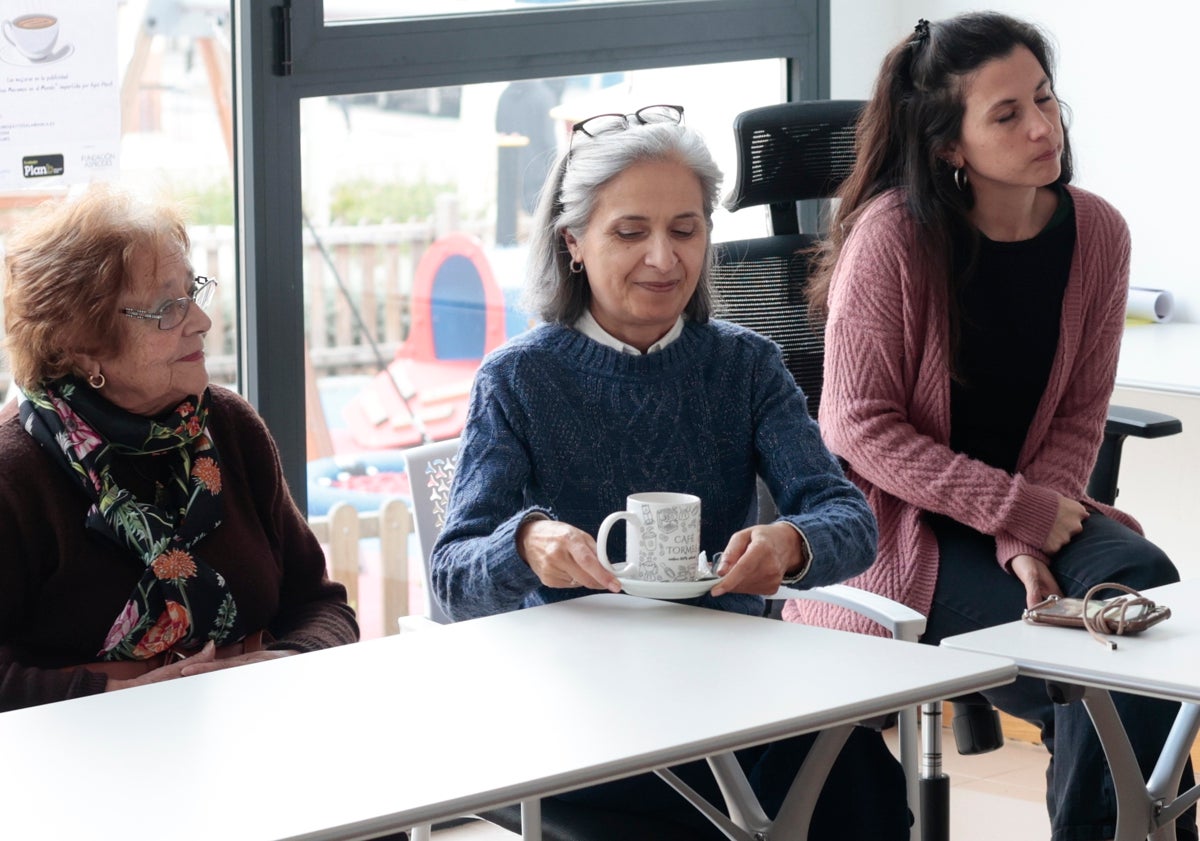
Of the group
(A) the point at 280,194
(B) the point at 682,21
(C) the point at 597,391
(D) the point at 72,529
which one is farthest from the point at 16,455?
(B) the point at 682,21

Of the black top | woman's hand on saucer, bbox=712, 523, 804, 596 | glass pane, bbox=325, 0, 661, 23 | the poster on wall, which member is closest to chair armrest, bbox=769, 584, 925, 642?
woman's hand on saucer, bbox=712, 523, 804, 596

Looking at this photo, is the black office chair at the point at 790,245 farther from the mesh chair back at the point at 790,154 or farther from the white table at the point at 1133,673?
the white table at the point at 1133,673

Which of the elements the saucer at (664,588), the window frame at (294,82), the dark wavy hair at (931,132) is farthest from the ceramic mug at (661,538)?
the window frame at (294,82)

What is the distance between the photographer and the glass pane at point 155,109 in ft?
8.53

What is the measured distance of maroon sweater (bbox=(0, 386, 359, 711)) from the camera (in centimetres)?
178

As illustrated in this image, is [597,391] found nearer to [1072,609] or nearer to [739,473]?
[739,473]

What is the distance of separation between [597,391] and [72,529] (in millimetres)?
618

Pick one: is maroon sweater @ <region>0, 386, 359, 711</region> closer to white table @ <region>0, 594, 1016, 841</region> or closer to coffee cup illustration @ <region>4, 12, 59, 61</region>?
white table @ <region>0, 594, 1016, 841</region>

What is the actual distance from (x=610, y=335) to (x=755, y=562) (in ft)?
1.37

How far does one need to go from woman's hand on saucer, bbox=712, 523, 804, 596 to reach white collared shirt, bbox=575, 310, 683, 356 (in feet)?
1.07

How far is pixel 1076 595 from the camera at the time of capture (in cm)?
225

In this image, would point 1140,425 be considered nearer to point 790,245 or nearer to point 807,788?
point 790,245

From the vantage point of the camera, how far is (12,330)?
6.20 ft

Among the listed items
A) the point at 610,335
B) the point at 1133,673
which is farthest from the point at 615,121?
the point at 1133,673
